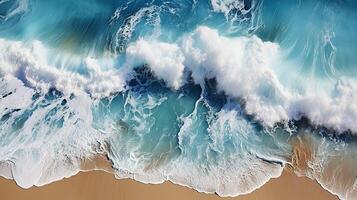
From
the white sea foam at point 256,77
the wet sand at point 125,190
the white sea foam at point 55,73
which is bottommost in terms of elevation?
the wet sand at point 125,190

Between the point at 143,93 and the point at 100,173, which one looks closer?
the point at 100,173

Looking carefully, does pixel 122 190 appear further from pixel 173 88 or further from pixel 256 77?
pixel 256 77

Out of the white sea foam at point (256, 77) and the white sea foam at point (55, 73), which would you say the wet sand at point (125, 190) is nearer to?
the white sea foam at point (256, 77)

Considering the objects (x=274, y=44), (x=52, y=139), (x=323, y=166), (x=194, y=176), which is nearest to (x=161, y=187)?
(x=194, y=176)

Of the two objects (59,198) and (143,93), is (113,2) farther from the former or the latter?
(59,198)

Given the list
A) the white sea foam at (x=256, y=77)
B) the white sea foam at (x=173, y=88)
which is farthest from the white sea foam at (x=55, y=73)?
the white sea foam at (x=256, y=77)

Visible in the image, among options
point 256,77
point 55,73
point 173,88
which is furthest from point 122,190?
point 256,77
